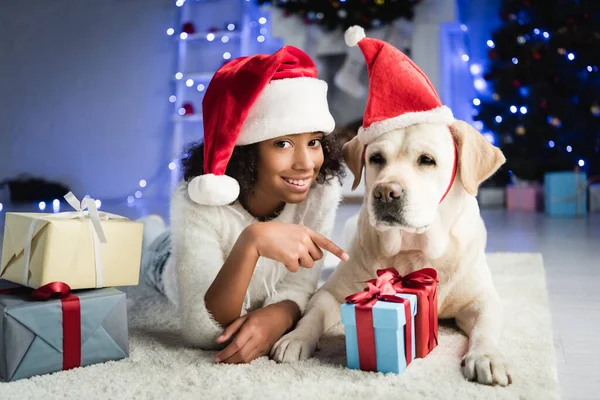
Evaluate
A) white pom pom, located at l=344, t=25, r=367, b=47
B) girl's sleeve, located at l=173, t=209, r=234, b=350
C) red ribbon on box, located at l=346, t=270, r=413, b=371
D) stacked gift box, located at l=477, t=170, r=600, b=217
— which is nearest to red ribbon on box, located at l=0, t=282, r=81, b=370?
girl's sleeve, located at l=173, t=209, r=234, b=350

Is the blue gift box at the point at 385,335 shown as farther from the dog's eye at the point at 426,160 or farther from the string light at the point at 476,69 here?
the string light at the point at 476,69

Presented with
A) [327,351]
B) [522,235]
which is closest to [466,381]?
[327,351]

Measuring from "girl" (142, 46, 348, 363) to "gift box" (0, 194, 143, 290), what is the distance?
0.16 m

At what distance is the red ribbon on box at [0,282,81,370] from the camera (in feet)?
4.58

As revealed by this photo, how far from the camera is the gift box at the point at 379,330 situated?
4.27 ft

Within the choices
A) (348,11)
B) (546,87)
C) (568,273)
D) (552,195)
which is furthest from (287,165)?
(348,11)

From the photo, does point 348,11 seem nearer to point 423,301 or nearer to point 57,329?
point 423,301

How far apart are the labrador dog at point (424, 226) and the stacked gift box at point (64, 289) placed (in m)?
0.45

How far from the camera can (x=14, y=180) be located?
6730 mm

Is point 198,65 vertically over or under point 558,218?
over

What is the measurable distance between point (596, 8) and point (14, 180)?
637 cm

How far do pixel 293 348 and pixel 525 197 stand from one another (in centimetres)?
497

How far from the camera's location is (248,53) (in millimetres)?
6938

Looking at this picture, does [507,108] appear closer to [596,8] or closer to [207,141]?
[596,8]
